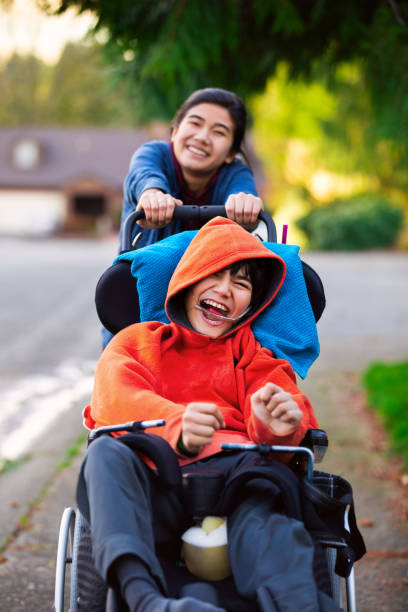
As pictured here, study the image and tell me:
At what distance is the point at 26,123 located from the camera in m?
54.2

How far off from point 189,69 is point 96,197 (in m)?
38.1

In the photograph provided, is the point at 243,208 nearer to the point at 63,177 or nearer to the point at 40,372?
the point at 40,372

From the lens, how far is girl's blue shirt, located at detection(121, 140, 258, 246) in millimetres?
3467

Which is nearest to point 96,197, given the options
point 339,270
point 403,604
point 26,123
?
point 26,123

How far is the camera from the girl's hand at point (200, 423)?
2133mm

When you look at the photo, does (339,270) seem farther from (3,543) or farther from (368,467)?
(3,543)

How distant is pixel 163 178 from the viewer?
3422mm

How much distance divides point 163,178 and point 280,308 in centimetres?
96

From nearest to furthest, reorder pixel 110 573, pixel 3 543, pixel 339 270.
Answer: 1. pixel 110 573
2. pixel 3 543
3. pixel 339 270

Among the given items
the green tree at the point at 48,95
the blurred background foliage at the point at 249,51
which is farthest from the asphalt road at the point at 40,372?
the green tree at the point at 48,95

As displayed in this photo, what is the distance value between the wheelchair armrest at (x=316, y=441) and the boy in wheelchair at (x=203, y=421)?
28mm

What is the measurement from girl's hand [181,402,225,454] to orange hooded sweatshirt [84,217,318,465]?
261mm

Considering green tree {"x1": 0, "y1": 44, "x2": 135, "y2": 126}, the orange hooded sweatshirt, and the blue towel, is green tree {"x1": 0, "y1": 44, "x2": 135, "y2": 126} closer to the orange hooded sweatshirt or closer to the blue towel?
the blue towel

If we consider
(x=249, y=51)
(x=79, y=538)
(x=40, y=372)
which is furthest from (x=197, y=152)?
(x=40, y=372)
